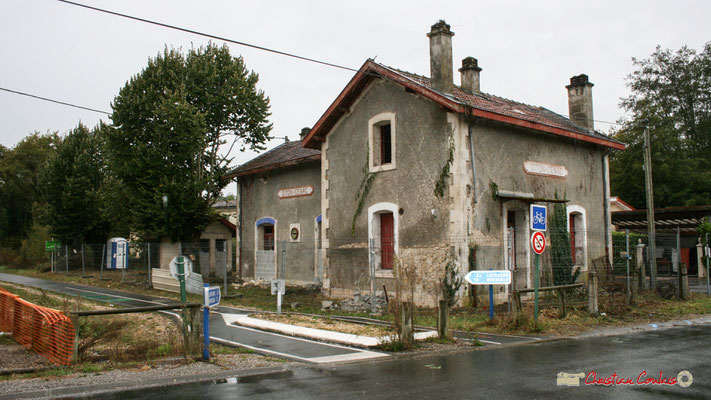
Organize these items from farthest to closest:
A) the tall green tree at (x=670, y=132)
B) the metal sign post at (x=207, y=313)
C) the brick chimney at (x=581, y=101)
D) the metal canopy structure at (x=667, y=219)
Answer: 1. the tall green tree at (x=670, y=132)
2. the metal canopy structure at (x=667, y=219)
3. the brick chimney at (x=581, y=101)
4. the metal sign post at (x=207, y=313)

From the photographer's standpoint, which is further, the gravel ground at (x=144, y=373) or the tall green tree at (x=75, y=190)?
the tall green tree at (x=75, y=190)

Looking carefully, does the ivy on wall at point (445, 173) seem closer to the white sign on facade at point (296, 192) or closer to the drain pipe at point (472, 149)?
the drain pipe at point (472, 149)

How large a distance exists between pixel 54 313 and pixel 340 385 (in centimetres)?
464

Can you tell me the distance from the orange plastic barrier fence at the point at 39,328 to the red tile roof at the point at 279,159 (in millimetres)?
11824

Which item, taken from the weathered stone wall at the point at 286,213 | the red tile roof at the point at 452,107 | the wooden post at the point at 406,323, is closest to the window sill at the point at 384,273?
the weathered stone wall at the point at 286,213

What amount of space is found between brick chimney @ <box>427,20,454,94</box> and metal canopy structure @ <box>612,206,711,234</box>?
17.0m

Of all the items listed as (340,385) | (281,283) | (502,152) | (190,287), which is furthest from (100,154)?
(340,385)

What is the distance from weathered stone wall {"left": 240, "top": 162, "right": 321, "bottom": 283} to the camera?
70.7ft

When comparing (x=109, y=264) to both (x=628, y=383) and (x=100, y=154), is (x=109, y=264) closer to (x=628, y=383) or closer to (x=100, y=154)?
(x=100, y=154)

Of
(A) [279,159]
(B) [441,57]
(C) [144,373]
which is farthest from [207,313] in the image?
(A) [279,159]

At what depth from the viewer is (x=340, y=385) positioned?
6.88 meters

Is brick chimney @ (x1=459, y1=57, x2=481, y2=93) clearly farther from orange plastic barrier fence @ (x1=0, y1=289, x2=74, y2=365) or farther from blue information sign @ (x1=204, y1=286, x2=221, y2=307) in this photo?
orange plastic barrier fence @ (x1=0, y1=289, x2=74, y2=365)

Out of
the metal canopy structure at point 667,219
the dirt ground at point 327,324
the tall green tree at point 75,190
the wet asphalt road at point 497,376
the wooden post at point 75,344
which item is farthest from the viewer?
the tall green tree at point 75,190

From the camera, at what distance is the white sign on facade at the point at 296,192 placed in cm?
2177
